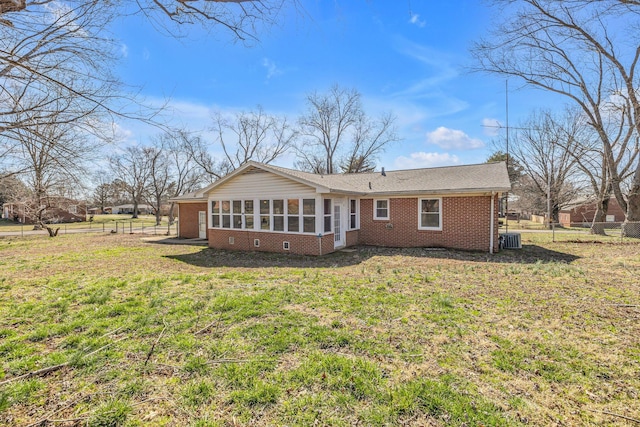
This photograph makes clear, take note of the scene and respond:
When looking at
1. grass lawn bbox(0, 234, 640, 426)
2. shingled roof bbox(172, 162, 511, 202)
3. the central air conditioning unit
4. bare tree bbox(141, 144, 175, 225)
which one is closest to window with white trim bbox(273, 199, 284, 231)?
shingled roof bbox(172, 162, 511, 202)

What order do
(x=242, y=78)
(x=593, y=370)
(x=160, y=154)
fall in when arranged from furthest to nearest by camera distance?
(x=160, y=154) → (x=242, y=78) → (x=593, y=370)

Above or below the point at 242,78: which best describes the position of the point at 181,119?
below

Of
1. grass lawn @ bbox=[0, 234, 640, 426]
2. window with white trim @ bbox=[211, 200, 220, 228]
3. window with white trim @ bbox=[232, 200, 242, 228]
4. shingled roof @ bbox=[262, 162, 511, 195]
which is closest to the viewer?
grass lawn @ bbox=[0, 234, 640, 426]

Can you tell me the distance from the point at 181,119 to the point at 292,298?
138 inches

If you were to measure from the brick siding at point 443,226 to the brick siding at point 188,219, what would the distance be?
33.2 feet

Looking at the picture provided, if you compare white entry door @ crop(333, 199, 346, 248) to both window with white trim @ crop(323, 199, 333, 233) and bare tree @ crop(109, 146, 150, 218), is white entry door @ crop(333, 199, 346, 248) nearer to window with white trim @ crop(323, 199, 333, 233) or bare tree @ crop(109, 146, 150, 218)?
window with white trim @ crop(323, 199, 333, 233)

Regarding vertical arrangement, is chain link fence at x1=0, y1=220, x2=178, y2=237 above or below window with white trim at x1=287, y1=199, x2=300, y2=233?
below

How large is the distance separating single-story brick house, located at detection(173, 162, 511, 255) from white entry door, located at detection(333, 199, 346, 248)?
40 mm

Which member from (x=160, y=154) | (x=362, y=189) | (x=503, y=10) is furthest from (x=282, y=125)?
(x=503, y=10)

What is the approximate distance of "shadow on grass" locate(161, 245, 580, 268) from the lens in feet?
30.8

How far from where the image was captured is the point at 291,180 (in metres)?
11.2

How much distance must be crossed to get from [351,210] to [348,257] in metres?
3.27

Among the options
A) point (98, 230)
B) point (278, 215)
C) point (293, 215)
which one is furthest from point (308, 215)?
point (98, 230)

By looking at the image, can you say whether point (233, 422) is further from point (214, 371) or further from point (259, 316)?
point (259, 316)
